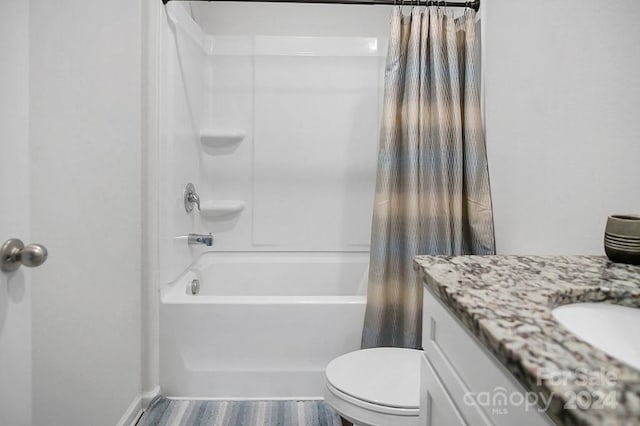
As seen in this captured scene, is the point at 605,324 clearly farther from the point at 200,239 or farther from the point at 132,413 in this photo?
the point at 200,239

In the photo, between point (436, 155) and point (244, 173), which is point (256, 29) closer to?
point (244, 173)

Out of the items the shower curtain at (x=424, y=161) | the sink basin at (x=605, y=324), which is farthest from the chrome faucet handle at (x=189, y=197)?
the sink basin at (x=605, y=324)

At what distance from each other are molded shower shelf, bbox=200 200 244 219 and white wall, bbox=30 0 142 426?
38.3 inches

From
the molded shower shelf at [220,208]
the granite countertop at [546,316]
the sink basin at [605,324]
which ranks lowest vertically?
the sink basin at [605,324]

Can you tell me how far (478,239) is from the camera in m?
1.91

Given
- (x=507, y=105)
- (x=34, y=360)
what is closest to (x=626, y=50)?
(x=507, y=105)

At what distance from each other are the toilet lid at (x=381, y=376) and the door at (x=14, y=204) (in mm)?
844

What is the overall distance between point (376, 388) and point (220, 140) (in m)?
2.00

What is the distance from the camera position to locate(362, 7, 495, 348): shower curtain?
75.4 inches

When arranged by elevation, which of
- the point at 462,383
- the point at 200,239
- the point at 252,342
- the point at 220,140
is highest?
the point at 220,140

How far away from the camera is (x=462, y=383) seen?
32.0 inches

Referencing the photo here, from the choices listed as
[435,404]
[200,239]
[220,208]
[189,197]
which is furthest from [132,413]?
[435,404]

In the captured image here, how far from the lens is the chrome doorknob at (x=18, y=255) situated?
974 millimetres

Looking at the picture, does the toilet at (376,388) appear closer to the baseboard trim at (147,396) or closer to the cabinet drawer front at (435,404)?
the cabinet drawer front at (435,404)
